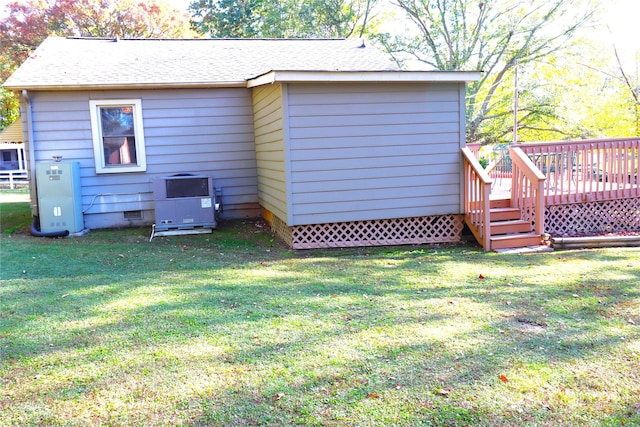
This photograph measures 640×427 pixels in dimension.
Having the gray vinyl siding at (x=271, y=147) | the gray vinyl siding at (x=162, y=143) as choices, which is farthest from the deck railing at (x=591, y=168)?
the gray vinyl siding at (x=162, y=143)

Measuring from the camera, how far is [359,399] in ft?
9.09

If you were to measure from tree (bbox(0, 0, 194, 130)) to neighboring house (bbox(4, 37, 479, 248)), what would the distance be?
13.9m

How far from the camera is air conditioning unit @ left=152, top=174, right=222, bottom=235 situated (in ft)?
28.2

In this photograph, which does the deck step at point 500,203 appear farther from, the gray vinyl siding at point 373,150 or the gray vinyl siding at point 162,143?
the gray vinyl siding at point 162,143

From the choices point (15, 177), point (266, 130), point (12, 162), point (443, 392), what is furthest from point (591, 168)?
point (12, 162)

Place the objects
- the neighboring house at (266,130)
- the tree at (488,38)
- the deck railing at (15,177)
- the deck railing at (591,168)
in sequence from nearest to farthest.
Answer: the neighboring house at (266,130), the deck railing at (591,168), the tree at (488,38), the deck railing at (15,177)

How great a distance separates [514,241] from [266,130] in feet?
13.4

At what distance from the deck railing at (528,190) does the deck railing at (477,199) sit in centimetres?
70

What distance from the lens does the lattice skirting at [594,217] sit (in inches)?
321

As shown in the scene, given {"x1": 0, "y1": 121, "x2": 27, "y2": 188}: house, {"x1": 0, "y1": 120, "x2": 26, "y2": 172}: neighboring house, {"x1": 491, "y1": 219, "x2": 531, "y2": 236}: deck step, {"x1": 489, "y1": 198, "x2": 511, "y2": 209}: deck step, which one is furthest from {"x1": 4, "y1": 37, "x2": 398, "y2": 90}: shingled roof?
{"x1": 0, "y1": 120, "x2": 26, "y2": 172}: neighboring house

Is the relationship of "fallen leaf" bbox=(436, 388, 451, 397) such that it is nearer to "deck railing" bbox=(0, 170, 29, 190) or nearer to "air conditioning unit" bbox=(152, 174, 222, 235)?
"air conditioning unit" bbox=(152, 174, 222, 235)

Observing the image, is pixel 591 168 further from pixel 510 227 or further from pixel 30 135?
pixel 30 135

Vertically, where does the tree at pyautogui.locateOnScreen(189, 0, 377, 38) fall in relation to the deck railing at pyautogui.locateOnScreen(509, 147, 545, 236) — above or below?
above

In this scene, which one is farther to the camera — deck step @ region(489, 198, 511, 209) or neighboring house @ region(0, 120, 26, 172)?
neighboring house @ region(0, 120, 26, 172)
